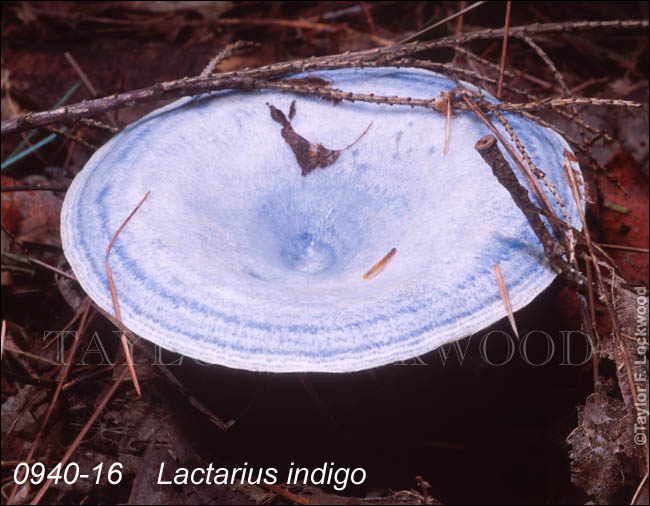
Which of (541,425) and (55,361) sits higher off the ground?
(55,361)

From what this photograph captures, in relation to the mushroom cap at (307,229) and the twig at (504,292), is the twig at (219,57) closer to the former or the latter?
the mushroom cap at (307,229)

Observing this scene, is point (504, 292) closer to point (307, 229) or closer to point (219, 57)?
point (307, 229)

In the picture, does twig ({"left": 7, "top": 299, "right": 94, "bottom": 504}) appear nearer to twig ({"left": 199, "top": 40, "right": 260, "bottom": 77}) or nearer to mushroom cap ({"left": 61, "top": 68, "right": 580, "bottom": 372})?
mushroom cap ({"left": 61, "top": 68, "right": 580, "bottom": 372})

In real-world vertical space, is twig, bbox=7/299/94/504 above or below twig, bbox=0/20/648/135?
below

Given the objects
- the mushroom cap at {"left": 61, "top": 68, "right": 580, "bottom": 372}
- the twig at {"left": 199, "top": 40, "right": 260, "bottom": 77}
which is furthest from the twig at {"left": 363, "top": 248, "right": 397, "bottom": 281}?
the twig at {"left": 199, "top": 40, "right": 260, "bottom": 77}

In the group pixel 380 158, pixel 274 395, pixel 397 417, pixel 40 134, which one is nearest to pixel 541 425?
Result: pixel 397 417

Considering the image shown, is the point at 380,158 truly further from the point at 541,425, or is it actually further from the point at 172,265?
the point at 541,425

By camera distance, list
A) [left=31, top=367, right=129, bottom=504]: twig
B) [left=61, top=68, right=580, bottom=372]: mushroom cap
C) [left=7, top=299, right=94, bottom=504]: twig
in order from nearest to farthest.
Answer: [left=61, top=68, right=580, bottom=372]: mushroom cap < [left=31, top=367, right=129, bottom=504]: twig < [left=7, top=299, right=94, bottom=504]: twig

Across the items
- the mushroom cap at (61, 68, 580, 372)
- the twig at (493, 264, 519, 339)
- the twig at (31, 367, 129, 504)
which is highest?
the mushroom cap at (61, 68, 580, 372)

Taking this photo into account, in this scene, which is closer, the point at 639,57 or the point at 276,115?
the point at 276,115
